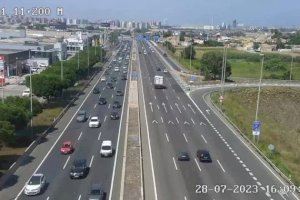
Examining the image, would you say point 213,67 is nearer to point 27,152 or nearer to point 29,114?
point 29,114

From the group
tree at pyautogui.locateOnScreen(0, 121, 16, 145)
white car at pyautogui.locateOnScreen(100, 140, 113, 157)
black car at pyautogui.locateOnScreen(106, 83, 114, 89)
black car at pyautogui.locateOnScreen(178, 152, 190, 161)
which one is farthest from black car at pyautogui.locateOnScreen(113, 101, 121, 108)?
tree at pyautogui.locateOnScreen(0, 121, 16, 145)

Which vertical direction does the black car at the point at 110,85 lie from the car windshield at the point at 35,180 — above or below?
below

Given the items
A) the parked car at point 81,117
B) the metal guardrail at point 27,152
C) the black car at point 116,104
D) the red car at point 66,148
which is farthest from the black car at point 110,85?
the red car at point 66,148

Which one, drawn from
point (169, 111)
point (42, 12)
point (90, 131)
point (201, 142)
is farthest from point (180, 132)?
point (42, 12)

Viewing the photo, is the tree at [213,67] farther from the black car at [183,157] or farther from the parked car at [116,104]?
the black car at [183,157]

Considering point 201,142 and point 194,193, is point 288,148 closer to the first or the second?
point 201,142
